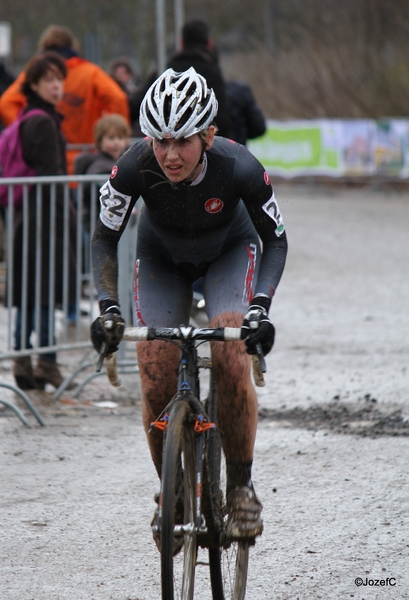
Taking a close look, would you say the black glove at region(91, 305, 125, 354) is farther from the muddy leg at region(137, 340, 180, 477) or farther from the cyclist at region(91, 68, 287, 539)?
the muddy leg at region(137, 340, 180, 477)

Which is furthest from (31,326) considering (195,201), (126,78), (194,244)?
(126,78)

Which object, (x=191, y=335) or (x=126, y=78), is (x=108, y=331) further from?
(x=126, y=78)

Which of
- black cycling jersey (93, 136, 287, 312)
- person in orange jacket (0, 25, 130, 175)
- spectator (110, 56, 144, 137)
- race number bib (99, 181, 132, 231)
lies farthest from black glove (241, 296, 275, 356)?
spectator (110, 56, 144, 137)

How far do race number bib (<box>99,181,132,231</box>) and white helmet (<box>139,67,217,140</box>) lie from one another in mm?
325

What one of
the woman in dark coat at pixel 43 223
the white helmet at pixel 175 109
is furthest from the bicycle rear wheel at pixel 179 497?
the woman in dark coat at pixel 43 223

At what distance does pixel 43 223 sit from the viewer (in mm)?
7191

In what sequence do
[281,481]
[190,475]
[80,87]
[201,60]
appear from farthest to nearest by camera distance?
[80,87]
[201,60]
[281,481]
[190,475]

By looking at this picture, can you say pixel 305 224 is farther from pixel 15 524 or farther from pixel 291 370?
pixel 15 524

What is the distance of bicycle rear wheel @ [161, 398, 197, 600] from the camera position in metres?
3.32

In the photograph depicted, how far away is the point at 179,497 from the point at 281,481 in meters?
1.77

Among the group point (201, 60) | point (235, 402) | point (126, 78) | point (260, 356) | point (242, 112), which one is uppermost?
point (126, 78)

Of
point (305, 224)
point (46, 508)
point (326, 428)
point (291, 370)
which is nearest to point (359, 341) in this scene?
point (291, 370)

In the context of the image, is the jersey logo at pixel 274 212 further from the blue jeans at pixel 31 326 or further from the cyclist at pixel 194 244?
the blue jeans at pixel 31 326

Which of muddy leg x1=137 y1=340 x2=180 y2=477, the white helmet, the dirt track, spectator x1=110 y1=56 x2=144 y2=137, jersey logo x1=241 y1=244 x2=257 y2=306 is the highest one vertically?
spectator x1=110 y1=56 x2=144 y2=137
